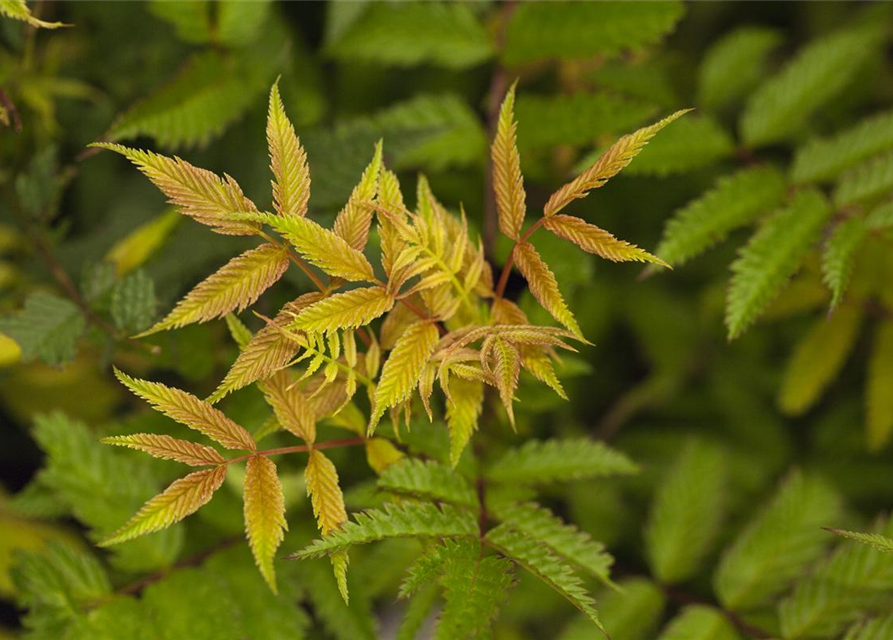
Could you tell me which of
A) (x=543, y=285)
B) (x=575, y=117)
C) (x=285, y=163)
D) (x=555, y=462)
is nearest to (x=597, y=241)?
(x=543, y=285)

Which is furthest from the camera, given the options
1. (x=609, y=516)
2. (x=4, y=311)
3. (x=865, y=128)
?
(x=609, y=516)

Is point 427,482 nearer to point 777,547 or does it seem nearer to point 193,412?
point 193,412

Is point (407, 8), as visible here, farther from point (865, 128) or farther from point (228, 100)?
point (865, 128)

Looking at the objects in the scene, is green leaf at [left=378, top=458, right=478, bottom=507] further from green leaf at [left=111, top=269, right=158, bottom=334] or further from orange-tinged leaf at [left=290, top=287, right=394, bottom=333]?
green leaf at [left=111, top=269, right=158, bottom=334]

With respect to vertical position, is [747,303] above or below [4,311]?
above

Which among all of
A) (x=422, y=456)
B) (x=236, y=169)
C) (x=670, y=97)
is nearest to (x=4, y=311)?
(x=236, y=169)


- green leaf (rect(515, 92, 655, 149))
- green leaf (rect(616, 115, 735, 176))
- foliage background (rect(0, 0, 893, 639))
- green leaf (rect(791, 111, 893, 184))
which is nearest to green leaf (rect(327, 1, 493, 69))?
foliage background (rect(0, 0, 893, 639))
